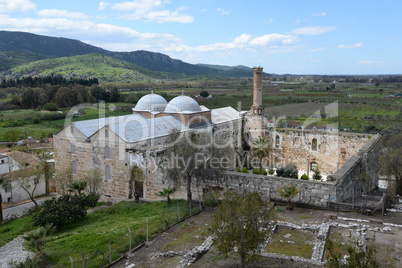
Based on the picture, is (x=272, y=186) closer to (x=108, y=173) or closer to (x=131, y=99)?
(x=108, y=173)

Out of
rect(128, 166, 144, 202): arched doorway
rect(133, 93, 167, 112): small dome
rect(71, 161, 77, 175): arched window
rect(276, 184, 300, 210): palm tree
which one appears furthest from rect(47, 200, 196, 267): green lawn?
rect(133, 93, 167, 112): small dome

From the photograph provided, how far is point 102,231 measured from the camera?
1567 centimetres

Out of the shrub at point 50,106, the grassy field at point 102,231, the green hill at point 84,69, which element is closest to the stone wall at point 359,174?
the grassy field at point 102,231

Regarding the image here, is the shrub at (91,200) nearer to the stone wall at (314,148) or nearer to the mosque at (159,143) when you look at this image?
the mosque at (159,143)

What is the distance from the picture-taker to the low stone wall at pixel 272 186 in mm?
16828

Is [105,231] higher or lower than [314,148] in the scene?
lower

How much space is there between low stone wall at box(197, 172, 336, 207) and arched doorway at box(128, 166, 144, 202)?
14.3ft

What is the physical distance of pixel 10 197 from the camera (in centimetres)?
3045

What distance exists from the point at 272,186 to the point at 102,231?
9441 millimetres

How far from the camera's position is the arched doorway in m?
21.5

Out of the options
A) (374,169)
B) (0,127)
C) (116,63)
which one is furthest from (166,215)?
(116,63)

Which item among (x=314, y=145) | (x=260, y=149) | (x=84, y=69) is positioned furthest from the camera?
(x=84, y=69)

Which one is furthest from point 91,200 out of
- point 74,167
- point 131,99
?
point 131,99

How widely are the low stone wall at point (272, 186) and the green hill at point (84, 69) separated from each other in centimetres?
11521
